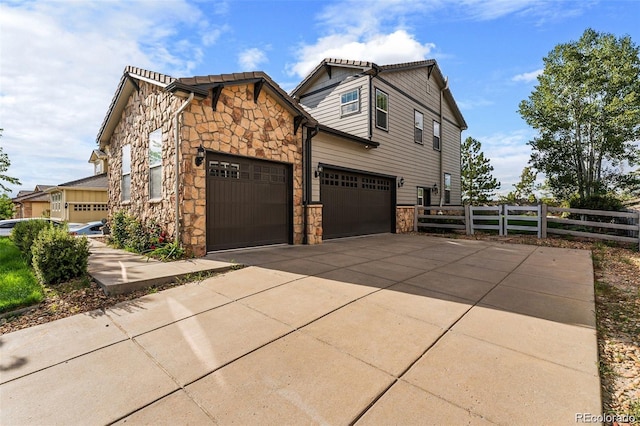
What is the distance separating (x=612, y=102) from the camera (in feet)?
44.5

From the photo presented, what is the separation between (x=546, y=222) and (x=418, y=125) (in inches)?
277

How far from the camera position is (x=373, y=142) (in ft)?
35.1

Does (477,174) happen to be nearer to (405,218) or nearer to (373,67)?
(405,218)

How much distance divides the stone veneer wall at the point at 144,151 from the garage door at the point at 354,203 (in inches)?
181

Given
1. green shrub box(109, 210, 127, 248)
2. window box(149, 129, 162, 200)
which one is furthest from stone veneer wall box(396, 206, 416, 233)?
green shrub box(109, 210, 127, 248)

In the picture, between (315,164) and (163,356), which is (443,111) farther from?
(163,356)

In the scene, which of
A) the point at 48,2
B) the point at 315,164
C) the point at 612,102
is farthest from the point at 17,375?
the point at 612,102

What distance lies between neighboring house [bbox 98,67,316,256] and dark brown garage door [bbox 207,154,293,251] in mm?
25

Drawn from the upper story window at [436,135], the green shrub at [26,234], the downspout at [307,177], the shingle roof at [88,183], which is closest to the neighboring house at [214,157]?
the downspout at [307,177]

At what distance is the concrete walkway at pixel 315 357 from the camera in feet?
6.00

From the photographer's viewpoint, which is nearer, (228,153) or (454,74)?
(228,153)

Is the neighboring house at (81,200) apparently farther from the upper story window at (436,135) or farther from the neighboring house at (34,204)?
the upper story window at (436,135)

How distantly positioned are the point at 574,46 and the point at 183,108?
64.2ft

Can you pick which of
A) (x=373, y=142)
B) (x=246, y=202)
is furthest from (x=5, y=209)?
(x=373, y=142)
